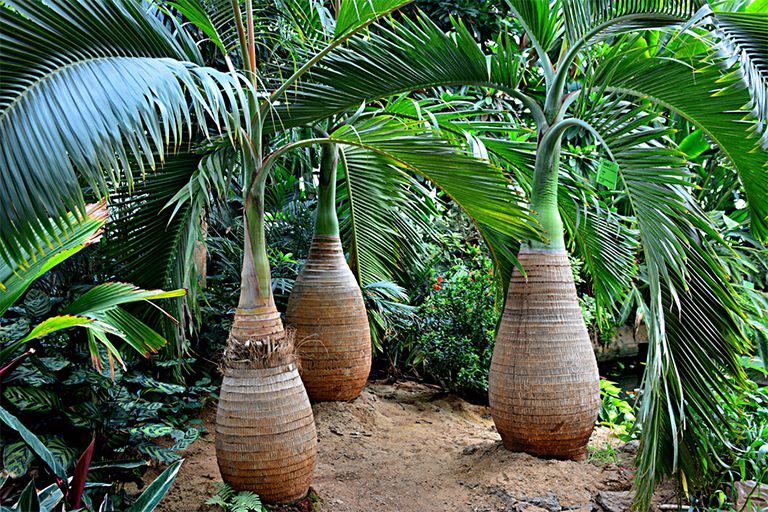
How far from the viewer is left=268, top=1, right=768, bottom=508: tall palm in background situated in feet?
7.37

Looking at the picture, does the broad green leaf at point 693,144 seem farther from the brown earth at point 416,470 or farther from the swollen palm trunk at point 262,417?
the swollen palm trunk at point 262,417

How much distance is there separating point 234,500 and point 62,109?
5.52 feet

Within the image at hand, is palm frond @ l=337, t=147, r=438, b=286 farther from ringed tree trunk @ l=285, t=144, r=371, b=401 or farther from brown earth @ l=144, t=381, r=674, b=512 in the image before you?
brown earth @ l=144, t=381, r=674, b=512

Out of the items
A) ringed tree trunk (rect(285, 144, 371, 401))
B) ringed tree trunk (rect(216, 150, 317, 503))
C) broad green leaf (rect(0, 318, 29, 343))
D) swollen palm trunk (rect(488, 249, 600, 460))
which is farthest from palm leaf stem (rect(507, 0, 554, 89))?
broad green leaf (rect(0, 318, 29, 343))

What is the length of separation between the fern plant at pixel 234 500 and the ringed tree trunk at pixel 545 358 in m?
1.33

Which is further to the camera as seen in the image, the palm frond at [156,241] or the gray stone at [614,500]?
the palm frond at [156,241]

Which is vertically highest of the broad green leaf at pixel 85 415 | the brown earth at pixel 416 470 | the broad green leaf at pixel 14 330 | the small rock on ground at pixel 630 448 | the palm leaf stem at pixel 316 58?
the palm leaf stem at pixel 316 58

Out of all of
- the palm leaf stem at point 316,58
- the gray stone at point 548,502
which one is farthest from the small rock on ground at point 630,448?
the palm leaf stem at point 316,58

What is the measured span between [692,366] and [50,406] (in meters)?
2.69

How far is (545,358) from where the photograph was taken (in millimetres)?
2822

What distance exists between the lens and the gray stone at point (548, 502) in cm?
250

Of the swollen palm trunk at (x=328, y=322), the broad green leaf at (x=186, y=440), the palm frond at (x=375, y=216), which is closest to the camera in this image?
the broad green leaf at (x=186, y=440)

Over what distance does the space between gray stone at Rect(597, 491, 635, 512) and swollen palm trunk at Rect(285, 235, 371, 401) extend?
1.76 meters

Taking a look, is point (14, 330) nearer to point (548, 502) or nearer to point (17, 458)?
point (17, 458)
